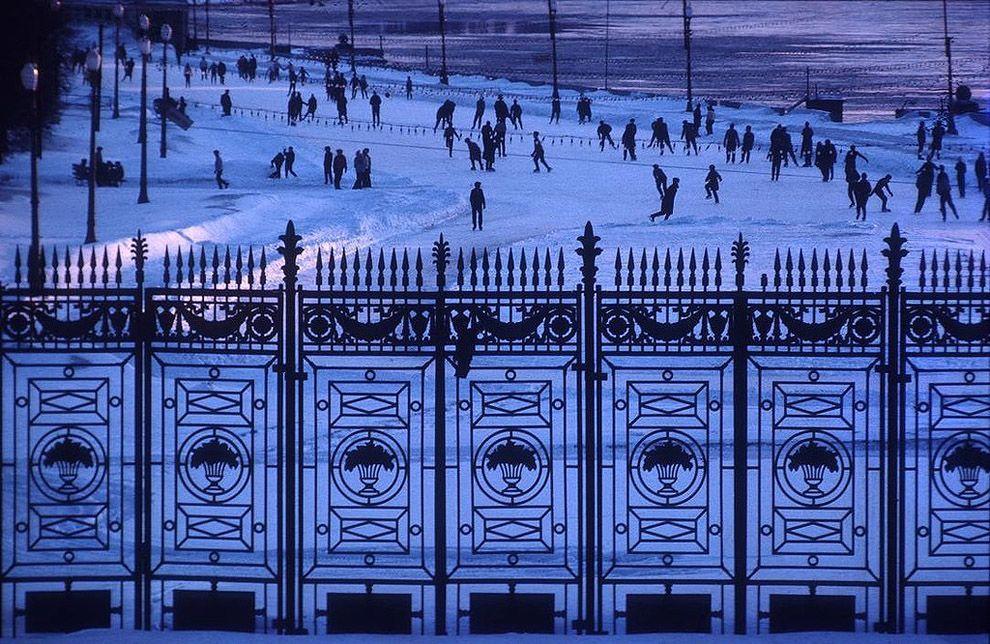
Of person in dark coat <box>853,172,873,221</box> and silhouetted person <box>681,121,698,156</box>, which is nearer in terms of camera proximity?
person in dark coat <box>853,172,873,221</box>

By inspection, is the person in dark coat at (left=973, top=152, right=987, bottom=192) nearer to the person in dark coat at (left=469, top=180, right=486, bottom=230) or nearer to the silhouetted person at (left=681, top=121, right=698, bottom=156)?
the silhouetted person at (left=681, top=121, right=698, bottom=156)

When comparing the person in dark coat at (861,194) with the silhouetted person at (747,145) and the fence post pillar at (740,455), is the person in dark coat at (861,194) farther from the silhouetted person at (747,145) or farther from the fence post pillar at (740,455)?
the fence post pillar at (740,455)

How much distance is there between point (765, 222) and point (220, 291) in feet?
73.3

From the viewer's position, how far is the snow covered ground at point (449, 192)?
27.1 metres

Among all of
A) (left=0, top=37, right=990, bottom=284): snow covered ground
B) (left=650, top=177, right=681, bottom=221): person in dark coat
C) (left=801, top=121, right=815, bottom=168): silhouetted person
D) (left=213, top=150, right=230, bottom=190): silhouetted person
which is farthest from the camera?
(left=801, top=121, right=815, bottom=168): silhouetted person

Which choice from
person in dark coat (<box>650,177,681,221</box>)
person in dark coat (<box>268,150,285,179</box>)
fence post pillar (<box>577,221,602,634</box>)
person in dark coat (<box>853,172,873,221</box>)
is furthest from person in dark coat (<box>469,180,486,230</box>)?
fence post pillar (<box>577,221,602,634</box>)

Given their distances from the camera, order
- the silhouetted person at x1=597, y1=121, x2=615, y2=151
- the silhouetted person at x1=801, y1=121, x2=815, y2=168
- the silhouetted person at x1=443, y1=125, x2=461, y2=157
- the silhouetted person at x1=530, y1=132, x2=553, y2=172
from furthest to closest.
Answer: the silhouetted person at x1=597, y1=121, x2=615, y2=151 → the silhouetted person at x1=443, y1=125, x2=461, y2=157 → the silhouetted person at x1=801, y1=121, x2=815, y2=168 → the silhouetted person at x1=530, y1=132, x2=553, y2=172

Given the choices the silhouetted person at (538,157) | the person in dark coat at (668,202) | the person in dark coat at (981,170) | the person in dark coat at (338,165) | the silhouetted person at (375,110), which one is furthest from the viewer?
the silhouetted person at (375,110)

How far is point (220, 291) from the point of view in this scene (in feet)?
25.1

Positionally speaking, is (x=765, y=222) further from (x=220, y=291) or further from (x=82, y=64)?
(x=82, y=64)

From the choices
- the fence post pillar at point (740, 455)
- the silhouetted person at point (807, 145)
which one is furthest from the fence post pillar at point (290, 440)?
the silhouetted person at point (807, 145)

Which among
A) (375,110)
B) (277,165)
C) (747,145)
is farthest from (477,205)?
(375,110)

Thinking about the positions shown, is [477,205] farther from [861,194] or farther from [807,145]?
[807,145]

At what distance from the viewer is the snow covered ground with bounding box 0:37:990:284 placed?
88.8ft
